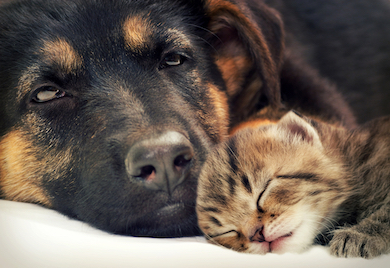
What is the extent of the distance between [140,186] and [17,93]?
76cm

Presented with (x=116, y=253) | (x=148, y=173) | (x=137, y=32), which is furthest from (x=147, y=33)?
(x=116, y=253)

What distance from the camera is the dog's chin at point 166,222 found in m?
1.21

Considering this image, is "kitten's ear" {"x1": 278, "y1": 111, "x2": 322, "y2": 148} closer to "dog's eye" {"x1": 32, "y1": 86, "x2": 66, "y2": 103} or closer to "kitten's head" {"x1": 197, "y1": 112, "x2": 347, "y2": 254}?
"kitten's head" {"x1": 197, "y1": 112, "x2": 347, "y2": 254}

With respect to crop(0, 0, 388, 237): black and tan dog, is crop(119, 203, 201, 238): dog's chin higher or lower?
lower

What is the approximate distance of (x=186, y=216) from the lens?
1243mm

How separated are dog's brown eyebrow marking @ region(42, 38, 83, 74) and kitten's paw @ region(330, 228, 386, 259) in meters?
1.15

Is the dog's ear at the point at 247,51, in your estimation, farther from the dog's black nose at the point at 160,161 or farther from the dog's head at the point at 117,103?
the dog's black nose at the point at 160,161

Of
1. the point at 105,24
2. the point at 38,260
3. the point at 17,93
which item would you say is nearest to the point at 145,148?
the point at 38,260

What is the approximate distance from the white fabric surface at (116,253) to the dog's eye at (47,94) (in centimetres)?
56

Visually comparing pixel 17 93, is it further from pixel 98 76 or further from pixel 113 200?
pixel 113 200

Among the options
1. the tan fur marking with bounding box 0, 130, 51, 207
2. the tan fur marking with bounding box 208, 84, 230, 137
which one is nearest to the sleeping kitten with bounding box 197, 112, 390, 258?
the tan fur marking with bounding box 208, 84, 230, 137

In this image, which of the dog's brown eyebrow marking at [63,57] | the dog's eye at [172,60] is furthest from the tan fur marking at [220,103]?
the dog's brown eyebrow marking at [63,57]

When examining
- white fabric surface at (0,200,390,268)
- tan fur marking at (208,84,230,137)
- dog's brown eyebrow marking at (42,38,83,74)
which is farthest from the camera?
tan fur marking at (208,84,230,137)

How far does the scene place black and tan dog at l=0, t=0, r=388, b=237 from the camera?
1.21m
